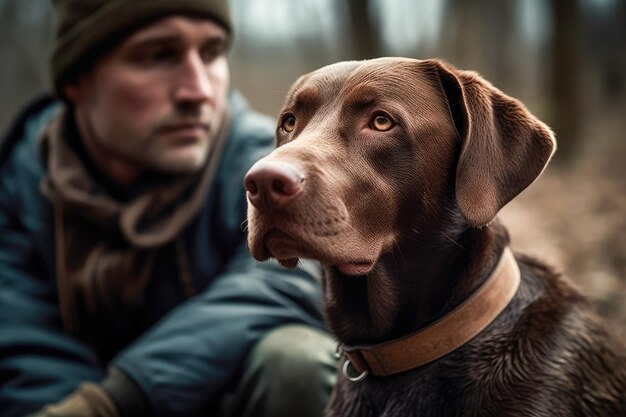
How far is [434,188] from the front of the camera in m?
2.07

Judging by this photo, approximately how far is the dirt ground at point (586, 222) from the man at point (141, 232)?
1466mm

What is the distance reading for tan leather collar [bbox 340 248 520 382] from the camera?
2035 mm

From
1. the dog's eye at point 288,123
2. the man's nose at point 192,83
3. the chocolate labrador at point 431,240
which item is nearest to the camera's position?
the chocolate labrador at point 431,240

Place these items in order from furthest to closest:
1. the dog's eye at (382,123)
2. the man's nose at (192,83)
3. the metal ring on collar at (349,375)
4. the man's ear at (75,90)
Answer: the man's ear at (75,90)
the man's nose at (192,83)
the metal ring on collar at (349,375)
the dog's eye at (382,123)

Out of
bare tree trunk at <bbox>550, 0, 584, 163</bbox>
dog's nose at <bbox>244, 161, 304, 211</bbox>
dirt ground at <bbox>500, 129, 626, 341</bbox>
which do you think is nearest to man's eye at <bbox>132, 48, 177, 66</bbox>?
dog's nose at <bbox>244, 161, 304, 211</bbox>

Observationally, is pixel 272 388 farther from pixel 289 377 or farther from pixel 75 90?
pixel 75 90

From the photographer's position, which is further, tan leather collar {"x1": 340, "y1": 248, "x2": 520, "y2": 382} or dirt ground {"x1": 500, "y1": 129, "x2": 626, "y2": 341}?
dirt ground {"x1": 500, "y1": 129, "x2": 626, "y2": 341}

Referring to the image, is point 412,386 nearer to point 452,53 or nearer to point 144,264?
point 144,264

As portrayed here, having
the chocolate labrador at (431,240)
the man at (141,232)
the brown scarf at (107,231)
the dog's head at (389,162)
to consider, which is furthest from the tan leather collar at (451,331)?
the brown scarf at (107,231)

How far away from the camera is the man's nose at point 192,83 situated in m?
3.37

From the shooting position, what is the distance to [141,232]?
11.2 ft

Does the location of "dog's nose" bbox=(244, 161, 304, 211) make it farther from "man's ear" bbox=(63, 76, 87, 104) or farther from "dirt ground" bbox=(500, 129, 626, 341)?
"man's ear" bbox=(63, 76, 87, 104)

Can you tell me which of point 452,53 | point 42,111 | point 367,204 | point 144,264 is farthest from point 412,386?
point 452,53

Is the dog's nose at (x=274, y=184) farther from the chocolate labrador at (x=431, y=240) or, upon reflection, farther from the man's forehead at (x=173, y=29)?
the man's forehead at (x=173, y=29)
